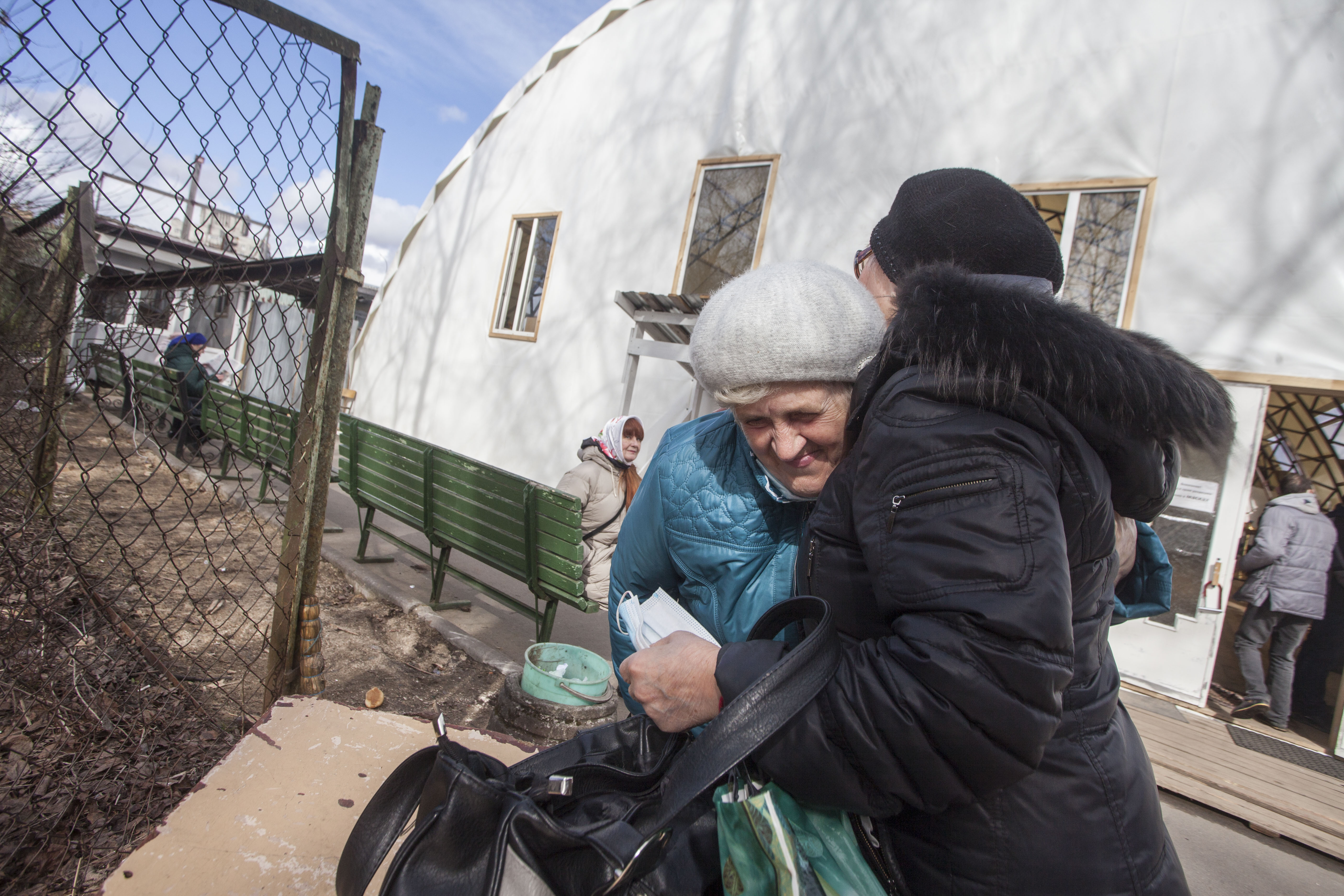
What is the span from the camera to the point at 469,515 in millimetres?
4953

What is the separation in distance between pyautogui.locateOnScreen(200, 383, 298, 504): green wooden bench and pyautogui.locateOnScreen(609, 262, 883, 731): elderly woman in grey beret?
5533 mm

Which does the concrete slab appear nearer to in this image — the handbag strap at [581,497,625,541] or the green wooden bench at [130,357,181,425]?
the handbag strap at [581,497,625,541]

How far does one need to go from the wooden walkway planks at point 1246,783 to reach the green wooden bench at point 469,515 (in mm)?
3519

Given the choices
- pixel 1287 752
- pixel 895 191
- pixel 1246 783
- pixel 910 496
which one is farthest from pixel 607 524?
pixel 1287 752

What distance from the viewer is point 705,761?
36.7 inches

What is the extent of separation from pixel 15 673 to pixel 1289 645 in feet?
26.5

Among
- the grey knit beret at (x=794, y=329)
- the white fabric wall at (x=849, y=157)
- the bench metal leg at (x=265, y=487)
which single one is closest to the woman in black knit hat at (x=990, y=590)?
the grey knit beret at (x=794, y=329)

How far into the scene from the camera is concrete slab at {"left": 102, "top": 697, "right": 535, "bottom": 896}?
1.37 m

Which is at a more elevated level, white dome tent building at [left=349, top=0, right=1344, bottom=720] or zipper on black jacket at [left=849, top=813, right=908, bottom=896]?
white dome tent building at [left=349, top=0, right=1344, bottom=720]

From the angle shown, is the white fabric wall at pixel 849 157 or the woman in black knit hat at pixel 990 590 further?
the white fabric wall at pixel 849 157

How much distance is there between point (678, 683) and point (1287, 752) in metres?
6.26

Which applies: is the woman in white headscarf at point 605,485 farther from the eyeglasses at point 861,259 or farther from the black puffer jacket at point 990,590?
the black puffer jacket at point 990,590

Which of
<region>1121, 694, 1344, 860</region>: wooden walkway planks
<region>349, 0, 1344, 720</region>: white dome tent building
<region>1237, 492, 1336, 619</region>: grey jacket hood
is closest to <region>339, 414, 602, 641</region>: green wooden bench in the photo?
<region>349, 0, 1344, 720</region>: white dome tent building

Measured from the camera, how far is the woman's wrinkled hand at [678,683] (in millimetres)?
1052
